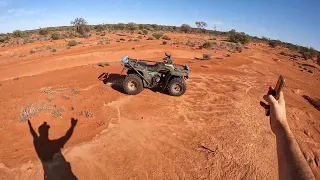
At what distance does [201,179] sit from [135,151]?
1.80m

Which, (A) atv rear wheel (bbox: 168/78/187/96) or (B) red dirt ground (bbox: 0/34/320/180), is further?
(A) atv rear wheel (bbox: 168/78/187/96)

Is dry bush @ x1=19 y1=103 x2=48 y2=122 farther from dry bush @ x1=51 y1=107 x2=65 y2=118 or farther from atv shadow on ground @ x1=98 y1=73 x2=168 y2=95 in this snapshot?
atv shadow on ground @ x1=98 y1=73 x2=168 y2=95

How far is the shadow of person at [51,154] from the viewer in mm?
5723

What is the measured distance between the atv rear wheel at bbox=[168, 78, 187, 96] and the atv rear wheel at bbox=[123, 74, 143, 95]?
1.16 meters

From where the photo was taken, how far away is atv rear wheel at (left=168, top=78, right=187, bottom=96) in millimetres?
10133

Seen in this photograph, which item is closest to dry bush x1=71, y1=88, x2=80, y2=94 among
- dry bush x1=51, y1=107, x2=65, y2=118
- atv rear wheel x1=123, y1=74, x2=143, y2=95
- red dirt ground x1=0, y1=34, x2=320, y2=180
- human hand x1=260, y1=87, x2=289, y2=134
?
red dirt ground x1=0, y1=34, x2=320, y2=180

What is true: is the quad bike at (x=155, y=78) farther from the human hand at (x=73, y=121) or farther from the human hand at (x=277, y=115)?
the human hand at (x=277, y=115)

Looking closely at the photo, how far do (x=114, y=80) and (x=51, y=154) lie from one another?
626 centimetres

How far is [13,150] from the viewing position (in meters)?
6.48

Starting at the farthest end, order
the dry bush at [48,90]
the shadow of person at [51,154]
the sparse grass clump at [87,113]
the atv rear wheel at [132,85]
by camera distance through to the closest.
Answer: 1. the atv rear wheel at [132,85]
2. the dry bush at [48,90]
3. the sparse grass clump at [87,113]
4. the shadow of person at [51,154]

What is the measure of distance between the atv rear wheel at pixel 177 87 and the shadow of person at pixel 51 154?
3994 mm

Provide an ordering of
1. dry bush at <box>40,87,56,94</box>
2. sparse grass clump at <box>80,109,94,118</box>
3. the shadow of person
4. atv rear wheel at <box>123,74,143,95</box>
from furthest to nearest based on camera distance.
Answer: atv rear wheel at <box>123,74,143,95</box>, dry bush at <box>40,87,56,94</box>, sparse grass clump at <box>80,109,94,118</box>, the shadow of person

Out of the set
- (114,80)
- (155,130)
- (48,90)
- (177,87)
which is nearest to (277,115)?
(155,130)

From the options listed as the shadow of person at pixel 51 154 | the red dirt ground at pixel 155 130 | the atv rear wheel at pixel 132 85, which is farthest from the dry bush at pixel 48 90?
the atv rear wheel at pixel 132 85
